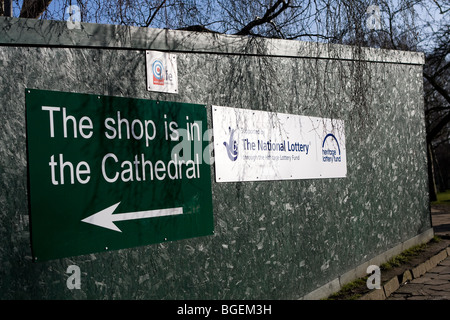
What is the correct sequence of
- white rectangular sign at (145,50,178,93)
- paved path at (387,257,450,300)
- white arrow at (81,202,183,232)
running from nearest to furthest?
white arrow at (81,202,183,232) < white rectangular sign at (145,50,178,93) < paved path at (387,257,450,300)

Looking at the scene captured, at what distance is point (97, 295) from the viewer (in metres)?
3.96

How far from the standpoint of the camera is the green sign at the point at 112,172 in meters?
3.70

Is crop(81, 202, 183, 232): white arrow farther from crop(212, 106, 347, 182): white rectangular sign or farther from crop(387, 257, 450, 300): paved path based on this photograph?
crop(387, 257, 450, 300): paved path

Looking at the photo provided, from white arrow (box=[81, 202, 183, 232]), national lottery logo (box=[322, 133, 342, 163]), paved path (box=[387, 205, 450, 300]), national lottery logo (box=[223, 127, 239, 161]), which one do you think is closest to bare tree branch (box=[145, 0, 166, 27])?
national lottery logo (box=[223, 127, 239, 161])

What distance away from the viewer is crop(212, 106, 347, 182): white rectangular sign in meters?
5.20

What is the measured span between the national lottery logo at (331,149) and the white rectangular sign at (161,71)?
262 centimetres

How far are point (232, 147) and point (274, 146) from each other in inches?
27.7

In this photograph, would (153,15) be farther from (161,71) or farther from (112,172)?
(112,172)

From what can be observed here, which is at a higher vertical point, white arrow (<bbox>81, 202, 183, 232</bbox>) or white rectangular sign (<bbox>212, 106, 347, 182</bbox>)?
white rectangular sign (<bbox>212, 106, 347, 182</bbox>)

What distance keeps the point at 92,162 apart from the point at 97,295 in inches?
40.1

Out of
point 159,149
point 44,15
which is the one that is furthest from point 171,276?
point 44,15

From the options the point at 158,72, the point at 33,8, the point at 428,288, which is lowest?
the point at 428,288

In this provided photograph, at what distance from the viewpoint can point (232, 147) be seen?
5.26 meters

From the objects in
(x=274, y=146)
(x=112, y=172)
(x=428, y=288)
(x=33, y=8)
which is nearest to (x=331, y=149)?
(x=274, y=146)
